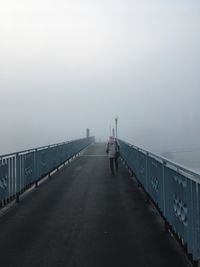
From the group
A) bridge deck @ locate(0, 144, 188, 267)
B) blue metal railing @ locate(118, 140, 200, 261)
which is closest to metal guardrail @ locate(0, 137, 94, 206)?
bridge deck @ locate(0, 144, 188, 267)

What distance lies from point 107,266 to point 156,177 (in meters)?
3.41

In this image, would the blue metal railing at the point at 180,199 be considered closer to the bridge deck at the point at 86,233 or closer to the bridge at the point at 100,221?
the bridge at the point at 100,221

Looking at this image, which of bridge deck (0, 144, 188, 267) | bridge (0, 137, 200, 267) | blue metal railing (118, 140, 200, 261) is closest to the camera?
blue metal railing (118, 140, 200, 261)

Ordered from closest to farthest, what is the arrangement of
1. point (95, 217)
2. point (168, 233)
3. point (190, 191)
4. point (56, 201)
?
point (190, 191), point (168, 233), point (95, 217), point (56, 201)

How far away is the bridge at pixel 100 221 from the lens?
619 centimetres

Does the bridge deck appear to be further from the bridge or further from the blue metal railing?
the blue metal railing

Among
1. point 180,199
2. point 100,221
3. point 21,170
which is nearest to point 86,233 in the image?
point 100,221

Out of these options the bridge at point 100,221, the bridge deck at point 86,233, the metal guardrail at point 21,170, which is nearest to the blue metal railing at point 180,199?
the bridge at point 100,221

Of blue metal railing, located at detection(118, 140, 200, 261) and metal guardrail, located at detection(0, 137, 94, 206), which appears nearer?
blue metal railing, located at detection(118, 140, 200, 261)

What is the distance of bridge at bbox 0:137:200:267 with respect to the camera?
20.3 ft

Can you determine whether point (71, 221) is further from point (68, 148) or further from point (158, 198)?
point (68, 148)

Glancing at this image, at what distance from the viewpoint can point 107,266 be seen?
6.04 m

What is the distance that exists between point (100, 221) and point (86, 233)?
1.11 metres

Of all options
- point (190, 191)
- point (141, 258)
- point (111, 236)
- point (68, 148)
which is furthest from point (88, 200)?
point (68, 148)
